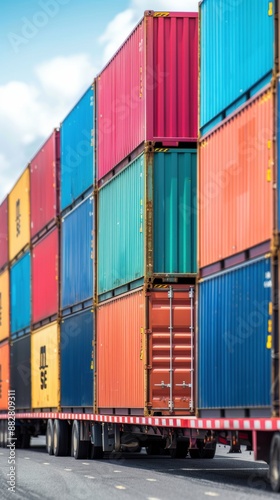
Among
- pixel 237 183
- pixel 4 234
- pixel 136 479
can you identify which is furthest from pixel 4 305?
pixel 237 183

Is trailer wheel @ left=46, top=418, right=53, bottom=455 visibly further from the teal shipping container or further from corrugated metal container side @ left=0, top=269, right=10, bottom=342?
the teal shipping container

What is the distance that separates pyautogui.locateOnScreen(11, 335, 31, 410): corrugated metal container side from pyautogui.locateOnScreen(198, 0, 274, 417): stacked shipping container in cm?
1635

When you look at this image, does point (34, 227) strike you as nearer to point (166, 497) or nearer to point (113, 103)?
point (113, 103)

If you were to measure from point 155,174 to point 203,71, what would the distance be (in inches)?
96.5

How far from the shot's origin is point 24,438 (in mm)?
39719

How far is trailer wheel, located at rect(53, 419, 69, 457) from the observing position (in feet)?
99.6

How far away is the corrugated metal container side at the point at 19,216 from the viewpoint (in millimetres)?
36844

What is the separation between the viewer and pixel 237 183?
1816 centimetres

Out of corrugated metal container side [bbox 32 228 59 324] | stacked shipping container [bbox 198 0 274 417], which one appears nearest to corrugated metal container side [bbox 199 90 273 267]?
stacked shipping container [bbox 198 0 274 417]

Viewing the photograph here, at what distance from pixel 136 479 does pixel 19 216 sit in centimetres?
1878

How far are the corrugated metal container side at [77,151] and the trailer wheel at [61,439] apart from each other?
18.0ft

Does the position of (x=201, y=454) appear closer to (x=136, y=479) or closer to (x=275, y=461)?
(x=136, y=479)

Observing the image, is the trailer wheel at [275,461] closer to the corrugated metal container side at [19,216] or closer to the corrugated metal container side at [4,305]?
the corrugated metal container side at [19,216]

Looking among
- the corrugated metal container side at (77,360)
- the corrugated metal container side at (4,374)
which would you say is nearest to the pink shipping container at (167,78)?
the corrugated metal container side at (77,360)
